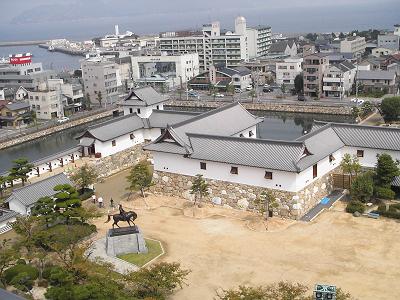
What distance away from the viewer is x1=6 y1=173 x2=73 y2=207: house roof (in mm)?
31250

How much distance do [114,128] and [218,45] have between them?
67454 millimetres

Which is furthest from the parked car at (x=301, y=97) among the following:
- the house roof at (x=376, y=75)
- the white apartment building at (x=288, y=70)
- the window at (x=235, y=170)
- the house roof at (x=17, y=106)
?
the window at (x=235, y=170)

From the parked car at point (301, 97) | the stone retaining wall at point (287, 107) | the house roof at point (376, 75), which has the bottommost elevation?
the stone retaining wall at point (287, 107)

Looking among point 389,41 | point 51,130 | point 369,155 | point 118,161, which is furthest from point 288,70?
point 369,155

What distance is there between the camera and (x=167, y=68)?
329 ft

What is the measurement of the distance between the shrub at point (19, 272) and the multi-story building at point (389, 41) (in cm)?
10491

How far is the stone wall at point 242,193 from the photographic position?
29641mm

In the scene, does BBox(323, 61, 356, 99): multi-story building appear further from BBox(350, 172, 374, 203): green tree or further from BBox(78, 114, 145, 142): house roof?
BBox(350, 172, 374, 203): green tree

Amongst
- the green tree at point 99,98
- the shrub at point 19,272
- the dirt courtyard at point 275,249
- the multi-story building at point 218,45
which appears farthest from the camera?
the multi-story building at point 218,45

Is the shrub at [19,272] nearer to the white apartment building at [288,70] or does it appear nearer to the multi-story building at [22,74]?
the multi-story building at [22,74]

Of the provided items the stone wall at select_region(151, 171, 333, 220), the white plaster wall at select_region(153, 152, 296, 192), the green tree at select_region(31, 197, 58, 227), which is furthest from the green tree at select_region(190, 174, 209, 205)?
the green tree at select_region(31, 197, 58, 227)

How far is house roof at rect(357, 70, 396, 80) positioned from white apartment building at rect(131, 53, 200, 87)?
113 feet

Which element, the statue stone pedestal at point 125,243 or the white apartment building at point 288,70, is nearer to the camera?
the statue stone pedestal at point 125,243

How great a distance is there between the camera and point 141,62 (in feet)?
331
